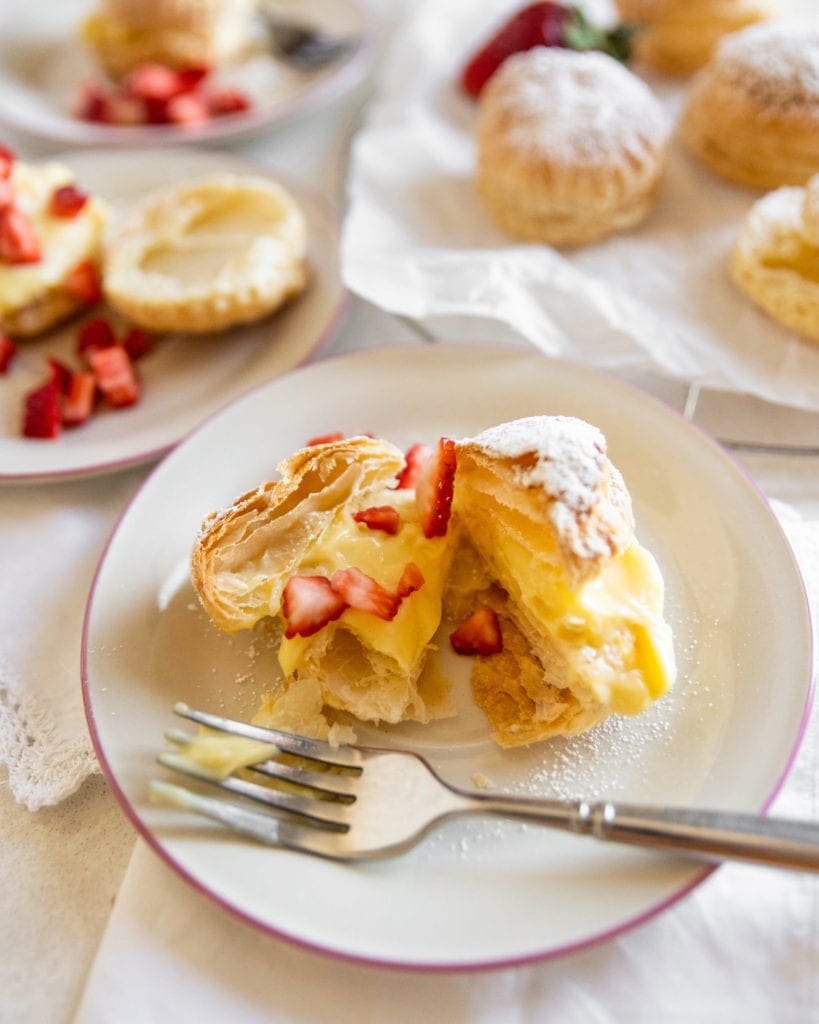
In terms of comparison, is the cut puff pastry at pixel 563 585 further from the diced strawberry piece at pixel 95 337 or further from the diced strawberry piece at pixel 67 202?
the diced strawberry piece at pixel 67 202

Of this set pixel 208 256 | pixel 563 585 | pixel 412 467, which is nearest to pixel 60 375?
pixel 208 256

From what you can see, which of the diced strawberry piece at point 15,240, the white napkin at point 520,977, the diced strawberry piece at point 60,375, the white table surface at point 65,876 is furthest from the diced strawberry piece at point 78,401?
the white napkin at point 520,977

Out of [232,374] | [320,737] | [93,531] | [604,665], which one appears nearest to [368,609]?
[320,737]

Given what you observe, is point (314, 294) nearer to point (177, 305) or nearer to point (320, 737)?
point (177, 305)

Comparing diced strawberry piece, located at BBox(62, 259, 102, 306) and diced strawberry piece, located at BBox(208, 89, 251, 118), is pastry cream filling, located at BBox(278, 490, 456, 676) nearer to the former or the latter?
diced strawberry piece, located at BBox(62, 259, 102, 306)

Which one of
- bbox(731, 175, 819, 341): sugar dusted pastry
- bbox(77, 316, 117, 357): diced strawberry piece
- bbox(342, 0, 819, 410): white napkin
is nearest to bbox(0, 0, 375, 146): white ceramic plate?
bbox(342, 0, 819, 410): white napkin

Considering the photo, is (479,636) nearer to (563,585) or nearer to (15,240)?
(563,585)

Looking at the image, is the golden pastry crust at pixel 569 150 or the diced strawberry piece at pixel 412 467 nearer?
the diced strawberry piece at pixel 412 467
